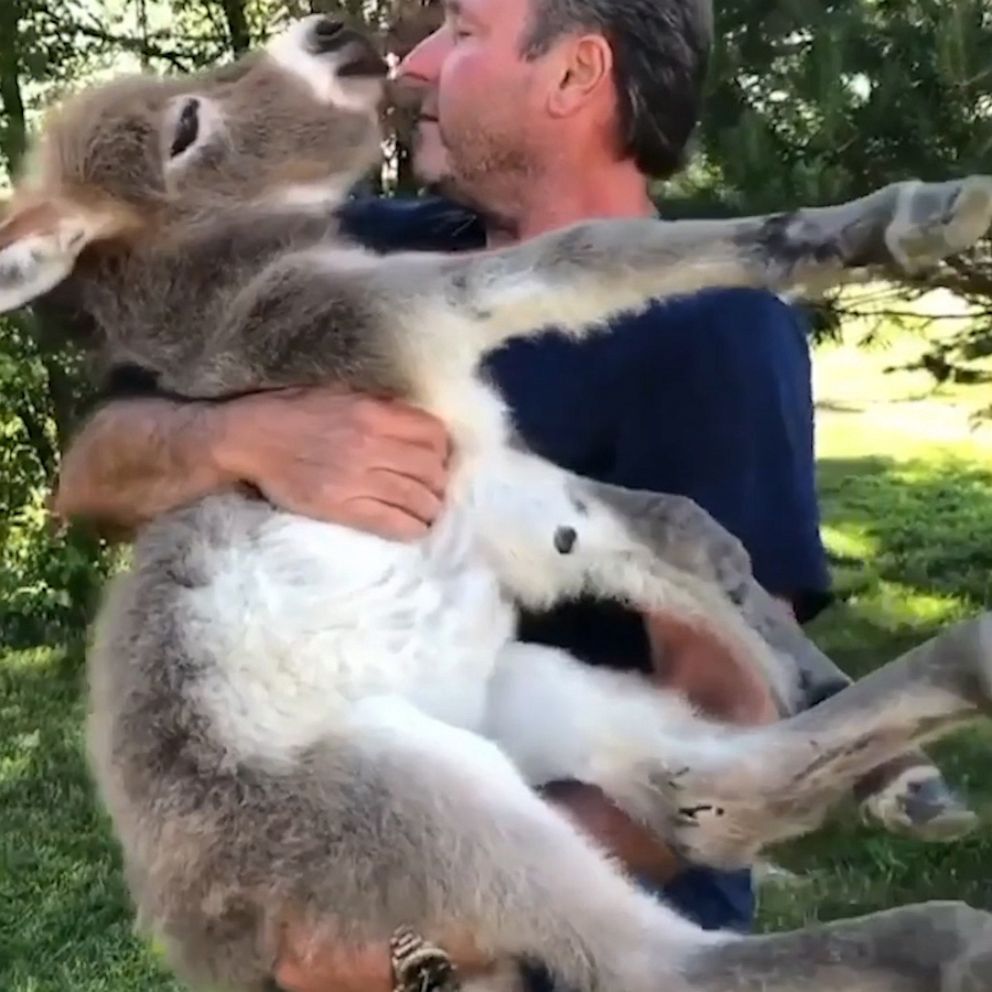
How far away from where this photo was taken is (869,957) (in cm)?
196

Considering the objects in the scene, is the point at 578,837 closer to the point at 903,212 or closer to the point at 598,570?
the point at 598,570

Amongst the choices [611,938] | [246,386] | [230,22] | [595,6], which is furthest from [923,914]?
[230,22]

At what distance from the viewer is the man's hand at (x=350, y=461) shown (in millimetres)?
Answer: 2287

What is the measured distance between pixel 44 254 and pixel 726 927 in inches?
47.6

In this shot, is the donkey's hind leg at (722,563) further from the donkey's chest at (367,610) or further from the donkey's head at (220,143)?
the donkey's head at (220,143)

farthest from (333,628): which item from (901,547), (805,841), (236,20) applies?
(236,20)

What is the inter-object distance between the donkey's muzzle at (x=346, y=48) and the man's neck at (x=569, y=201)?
29 cm

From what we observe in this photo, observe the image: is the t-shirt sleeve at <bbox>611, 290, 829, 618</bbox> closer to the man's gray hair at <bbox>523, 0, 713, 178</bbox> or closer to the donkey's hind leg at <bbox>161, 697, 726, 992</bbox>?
the man's gray hair at <bbox>523, 0, 713, 178</bbox>

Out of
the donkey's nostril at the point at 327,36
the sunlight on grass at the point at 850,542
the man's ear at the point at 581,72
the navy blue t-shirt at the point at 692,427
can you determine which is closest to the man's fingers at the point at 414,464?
the navy blue t-shirt at the point at 692,427

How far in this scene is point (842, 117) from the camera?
521cm

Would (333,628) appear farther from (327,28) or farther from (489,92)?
(327,28)

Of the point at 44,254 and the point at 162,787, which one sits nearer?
the point at 162,787

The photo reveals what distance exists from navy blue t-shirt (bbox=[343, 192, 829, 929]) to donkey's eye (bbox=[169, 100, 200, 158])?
51 cm

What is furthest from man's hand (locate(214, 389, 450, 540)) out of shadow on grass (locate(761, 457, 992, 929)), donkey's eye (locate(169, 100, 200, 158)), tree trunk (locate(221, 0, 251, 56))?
tree trunk (locate(221, 0, 251, 56))
